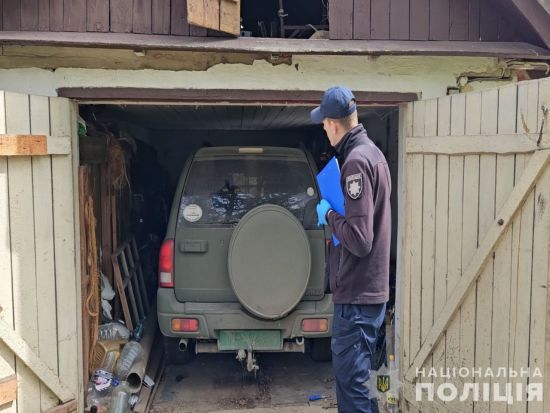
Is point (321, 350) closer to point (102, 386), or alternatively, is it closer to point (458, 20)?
point (102, 386)

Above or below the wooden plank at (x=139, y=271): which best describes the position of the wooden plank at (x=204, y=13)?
above

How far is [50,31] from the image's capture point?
11.6 feet

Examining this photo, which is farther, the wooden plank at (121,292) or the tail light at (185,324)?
the wooden plank at (121,292)

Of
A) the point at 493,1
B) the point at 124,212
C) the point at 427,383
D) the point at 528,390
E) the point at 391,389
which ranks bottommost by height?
the point at 391,389

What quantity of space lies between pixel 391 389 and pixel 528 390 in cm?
148

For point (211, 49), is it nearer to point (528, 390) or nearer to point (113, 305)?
point (528, 390)

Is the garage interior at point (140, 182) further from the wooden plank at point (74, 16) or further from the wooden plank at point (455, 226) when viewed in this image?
the wooden plank at point (455, 226)

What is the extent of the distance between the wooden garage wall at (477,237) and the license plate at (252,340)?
107 cm

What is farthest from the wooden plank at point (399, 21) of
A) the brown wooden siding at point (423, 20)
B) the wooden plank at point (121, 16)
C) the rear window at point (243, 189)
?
the wooden plank at point (121, 16)

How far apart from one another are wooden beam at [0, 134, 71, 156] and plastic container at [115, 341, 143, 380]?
2.05 m

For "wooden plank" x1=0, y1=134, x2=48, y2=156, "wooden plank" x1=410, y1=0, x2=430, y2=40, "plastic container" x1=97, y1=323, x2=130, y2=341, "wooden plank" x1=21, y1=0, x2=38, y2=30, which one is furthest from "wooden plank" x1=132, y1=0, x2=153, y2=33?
"plastic container" x1=97, y1=323, x2=130, y2=341

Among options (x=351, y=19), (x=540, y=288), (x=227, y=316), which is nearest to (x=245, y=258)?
(x=227, y=316)

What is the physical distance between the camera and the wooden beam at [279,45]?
133 inches

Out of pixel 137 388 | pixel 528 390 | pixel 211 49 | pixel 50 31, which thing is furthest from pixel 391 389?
pixel 50 31
